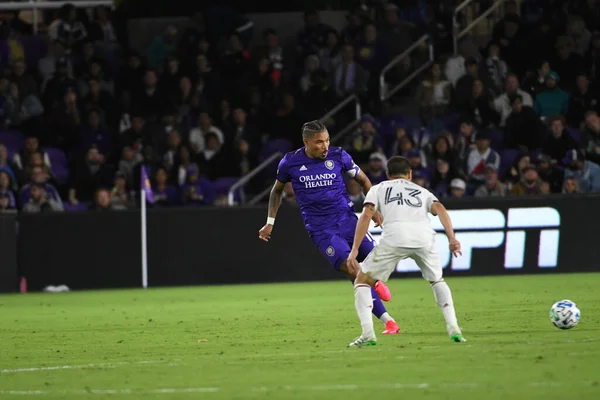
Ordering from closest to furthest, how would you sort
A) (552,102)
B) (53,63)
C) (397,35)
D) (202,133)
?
(552,102) < (202,133) < (397,35) < (53,63)

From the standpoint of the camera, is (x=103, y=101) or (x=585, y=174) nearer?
(x=585, y=174)

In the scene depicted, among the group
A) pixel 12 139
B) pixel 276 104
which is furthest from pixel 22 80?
pixel 276 104

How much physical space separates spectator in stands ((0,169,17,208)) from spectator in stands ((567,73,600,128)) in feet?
35.8

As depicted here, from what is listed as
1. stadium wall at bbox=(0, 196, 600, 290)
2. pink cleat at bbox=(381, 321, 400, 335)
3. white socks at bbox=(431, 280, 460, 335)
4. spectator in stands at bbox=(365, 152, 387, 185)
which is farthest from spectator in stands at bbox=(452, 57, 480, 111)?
white socks at bbox=(431, 280, 460, 335)

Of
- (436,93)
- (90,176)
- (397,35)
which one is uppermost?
(397,35)

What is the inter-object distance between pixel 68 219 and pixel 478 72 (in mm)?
8561

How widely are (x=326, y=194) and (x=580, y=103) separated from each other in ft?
41.2

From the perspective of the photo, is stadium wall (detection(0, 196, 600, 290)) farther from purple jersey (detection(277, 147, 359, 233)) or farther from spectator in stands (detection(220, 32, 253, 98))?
purple jersey (detection(277, 147, 359, 233))

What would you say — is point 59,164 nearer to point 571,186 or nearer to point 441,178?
point 441,178

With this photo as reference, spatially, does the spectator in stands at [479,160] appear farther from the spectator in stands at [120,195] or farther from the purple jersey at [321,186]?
the purple jersey at [321,186]

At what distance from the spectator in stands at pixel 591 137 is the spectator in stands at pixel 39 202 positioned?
33.0ft

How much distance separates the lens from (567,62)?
24.5 meters

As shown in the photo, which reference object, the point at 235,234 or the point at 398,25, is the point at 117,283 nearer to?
the point at 235,234

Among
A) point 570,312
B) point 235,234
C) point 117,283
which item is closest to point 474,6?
point 235,234
